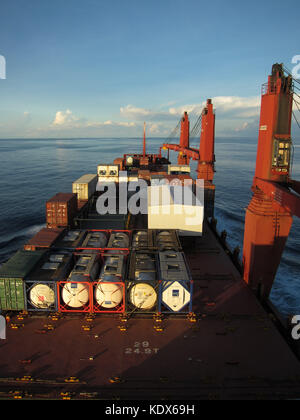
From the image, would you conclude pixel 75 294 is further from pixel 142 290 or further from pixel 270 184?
pixel 270 184

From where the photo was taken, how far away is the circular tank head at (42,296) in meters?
14.6

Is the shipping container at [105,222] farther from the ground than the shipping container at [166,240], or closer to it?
closer to it

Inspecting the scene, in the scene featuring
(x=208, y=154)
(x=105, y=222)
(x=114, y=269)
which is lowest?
(x=105, y=222)

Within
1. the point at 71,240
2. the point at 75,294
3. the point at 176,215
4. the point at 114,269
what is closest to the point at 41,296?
the point at 75,294

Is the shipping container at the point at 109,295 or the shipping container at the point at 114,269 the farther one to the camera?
the shipping container at the point at 114,269

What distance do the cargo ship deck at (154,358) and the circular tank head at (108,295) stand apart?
834 mm

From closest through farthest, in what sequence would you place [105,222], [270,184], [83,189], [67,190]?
1. [270,184]
2. [105,222]
3. [83,189]
4. [67,190]

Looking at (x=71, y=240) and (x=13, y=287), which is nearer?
(x=13, y=287)

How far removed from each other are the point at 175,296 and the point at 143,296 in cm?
176

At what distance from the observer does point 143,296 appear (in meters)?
14.6

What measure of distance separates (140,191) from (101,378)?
2782 cm
